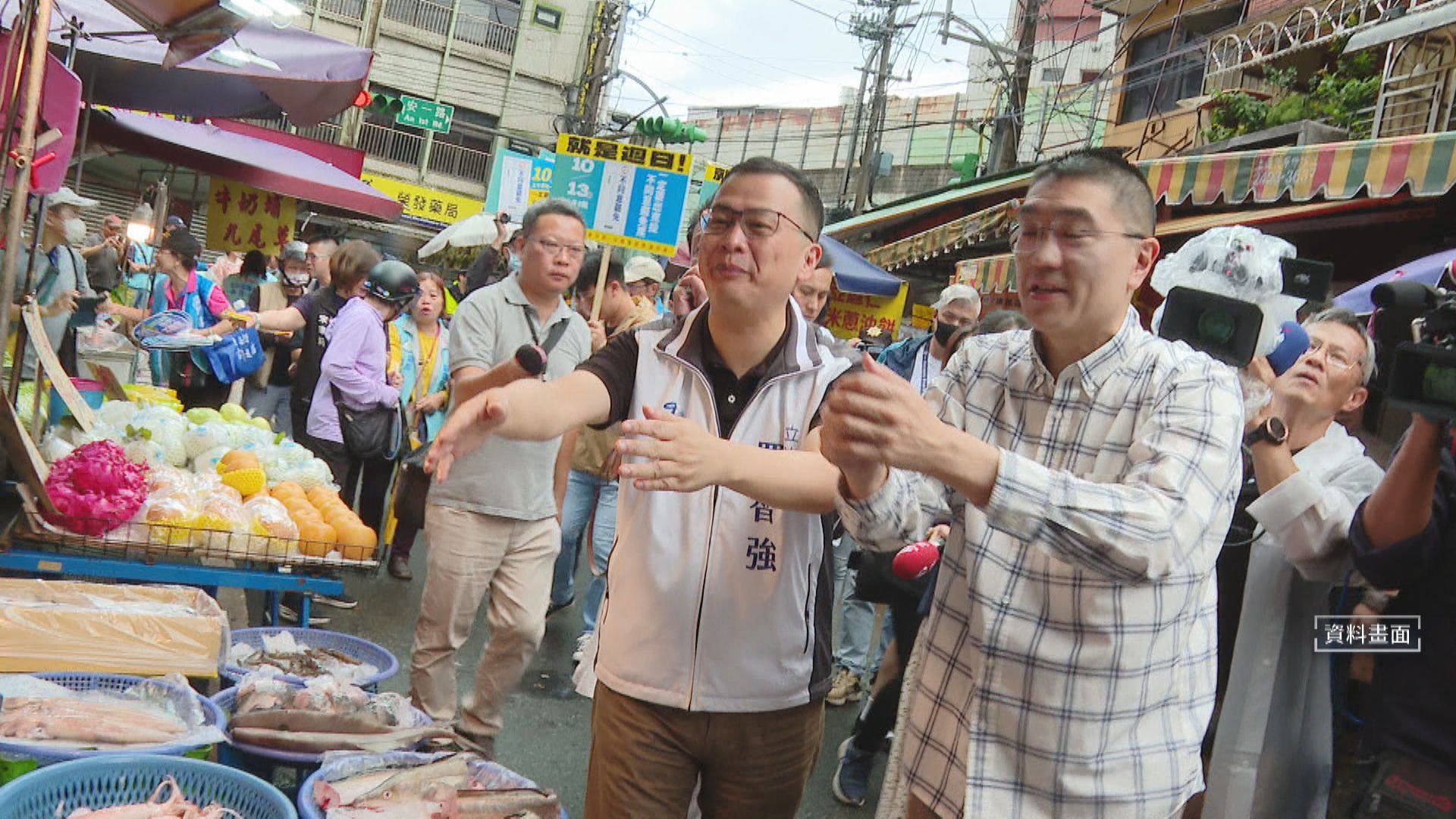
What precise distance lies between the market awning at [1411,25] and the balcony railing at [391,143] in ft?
96.3

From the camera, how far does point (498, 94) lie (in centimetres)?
3531

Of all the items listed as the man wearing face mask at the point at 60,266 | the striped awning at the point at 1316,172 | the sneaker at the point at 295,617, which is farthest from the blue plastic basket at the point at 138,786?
the striped awning at the point at 1316,172

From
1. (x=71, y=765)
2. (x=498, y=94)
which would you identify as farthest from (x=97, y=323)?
(x=498, y=94)

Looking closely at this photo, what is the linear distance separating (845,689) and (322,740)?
3.58 m

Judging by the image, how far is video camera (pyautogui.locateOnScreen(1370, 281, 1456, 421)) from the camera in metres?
2.57

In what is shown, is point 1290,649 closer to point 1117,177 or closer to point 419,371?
point 1117,177

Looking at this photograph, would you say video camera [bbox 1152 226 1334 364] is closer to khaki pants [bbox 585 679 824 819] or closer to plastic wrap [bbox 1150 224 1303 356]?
plastic wrap [bbox 1150 224 1303 356]

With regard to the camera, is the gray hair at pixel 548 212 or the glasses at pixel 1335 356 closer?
the glasses at pixel 1335 356

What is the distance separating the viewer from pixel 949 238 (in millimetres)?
15969

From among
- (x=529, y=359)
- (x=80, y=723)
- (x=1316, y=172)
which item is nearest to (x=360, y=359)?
(x=80, y=723)

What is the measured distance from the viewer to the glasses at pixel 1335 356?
11.5 ft

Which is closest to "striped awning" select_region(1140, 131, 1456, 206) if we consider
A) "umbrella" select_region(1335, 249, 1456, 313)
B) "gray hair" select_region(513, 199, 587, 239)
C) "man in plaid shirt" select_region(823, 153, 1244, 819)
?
"umbrella" select_region(1335, 249, 1456, 313)

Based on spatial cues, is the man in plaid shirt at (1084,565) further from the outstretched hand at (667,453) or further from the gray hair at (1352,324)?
the gray hair at (1352,324)

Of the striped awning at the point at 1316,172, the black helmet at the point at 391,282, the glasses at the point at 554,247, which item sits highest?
the striped awning at the point at 1316,172
